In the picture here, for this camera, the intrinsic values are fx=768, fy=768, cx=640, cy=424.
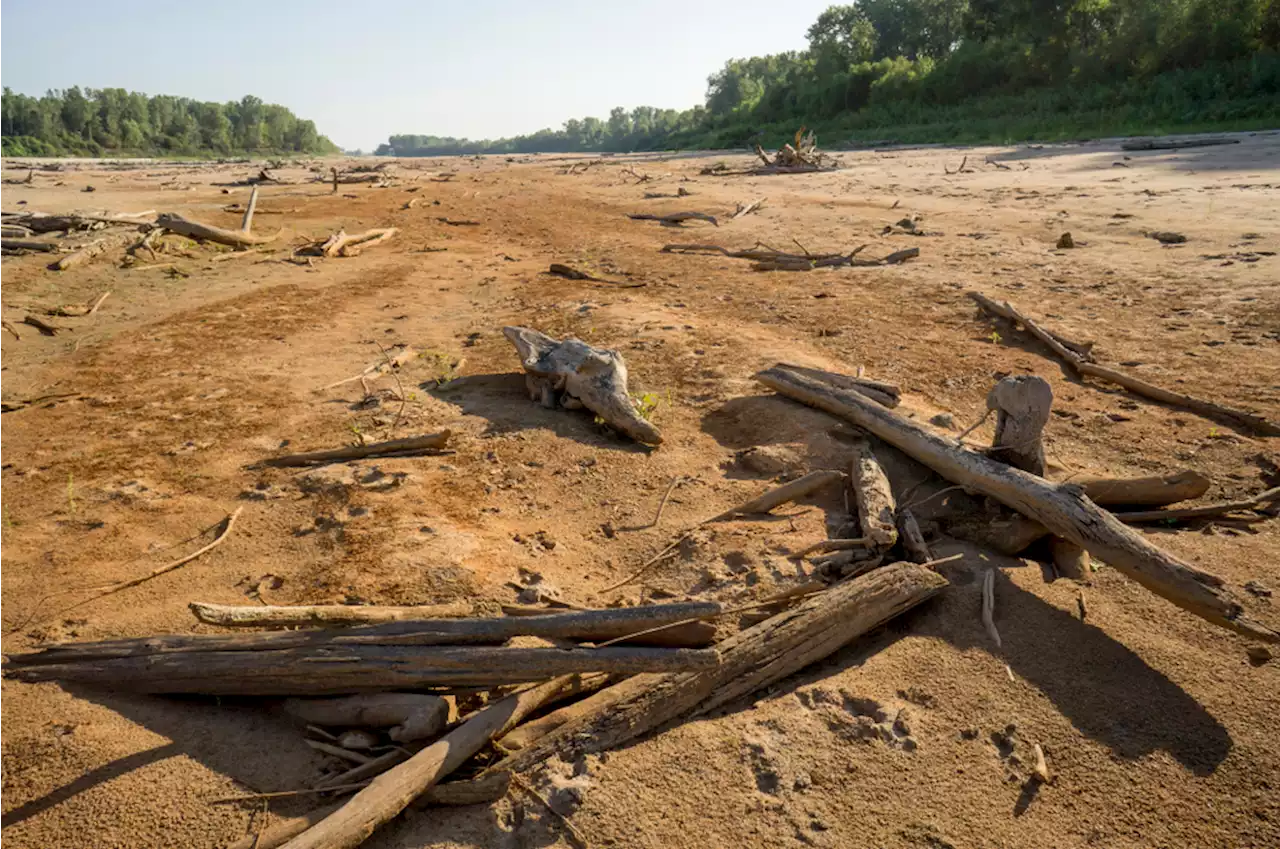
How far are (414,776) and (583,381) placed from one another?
3.16 m

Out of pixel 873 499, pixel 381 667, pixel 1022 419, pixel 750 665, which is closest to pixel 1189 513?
pixel 1022 419

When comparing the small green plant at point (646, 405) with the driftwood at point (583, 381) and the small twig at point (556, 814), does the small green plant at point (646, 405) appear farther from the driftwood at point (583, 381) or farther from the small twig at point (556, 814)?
the small twig at point (556, 814)

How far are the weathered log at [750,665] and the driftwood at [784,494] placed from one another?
0.85m

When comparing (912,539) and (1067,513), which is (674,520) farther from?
(1067,513)

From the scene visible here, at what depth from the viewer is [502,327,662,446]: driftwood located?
4.75 meters

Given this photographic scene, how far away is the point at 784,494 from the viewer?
12.8 feet

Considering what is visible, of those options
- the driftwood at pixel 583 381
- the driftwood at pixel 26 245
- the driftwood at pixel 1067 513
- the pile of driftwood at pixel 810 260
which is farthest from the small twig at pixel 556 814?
the driftwood at pixel 26 245

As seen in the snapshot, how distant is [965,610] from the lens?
10.1 feet

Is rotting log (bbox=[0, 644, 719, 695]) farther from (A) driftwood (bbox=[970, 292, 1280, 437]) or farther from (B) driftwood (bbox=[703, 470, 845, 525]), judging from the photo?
(A) driftwood (bbox=[970, 292, 1280, 437])

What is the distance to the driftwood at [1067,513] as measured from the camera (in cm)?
267

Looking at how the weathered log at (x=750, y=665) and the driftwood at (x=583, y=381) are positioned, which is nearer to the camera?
the weathered log at (x=750, y=665)

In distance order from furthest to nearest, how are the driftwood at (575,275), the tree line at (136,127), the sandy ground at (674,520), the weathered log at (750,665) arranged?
the tree line at (136,127), the driftwood at (575,275), the weathered log at (750,665), the sandy ground at (674,520)

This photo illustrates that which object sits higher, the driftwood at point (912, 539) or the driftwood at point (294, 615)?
the driftwood at point (294, 615)

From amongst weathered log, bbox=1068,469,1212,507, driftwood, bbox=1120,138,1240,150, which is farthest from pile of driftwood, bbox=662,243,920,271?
driftwood, bbox=1120,138,1240,150
